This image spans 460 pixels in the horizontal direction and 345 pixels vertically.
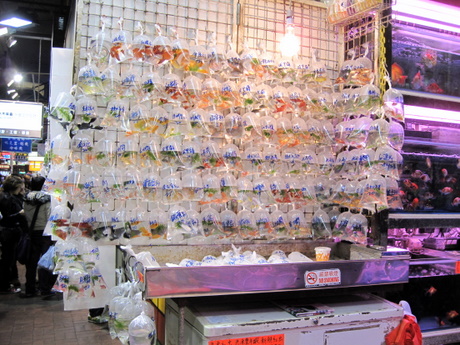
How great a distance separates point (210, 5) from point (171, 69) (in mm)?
737

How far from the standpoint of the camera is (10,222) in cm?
577

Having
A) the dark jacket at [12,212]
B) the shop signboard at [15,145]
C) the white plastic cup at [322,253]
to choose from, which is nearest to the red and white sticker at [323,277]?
the white plastic cup at [322,253]

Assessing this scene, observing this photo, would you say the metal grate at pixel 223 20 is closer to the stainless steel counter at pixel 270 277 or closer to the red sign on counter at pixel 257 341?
the stainless steel counter at pixel 270 277

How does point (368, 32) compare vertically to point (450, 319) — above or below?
above

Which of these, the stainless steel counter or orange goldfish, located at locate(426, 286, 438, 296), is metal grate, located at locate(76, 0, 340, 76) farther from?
orange goldfish, located at locate(426, 286, 438, 296)

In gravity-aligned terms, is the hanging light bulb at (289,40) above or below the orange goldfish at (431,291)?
above

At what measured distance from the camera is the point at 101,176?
2.69 m

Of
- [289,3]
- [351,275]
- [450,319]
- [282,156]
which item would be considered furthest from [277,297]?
[289,3]

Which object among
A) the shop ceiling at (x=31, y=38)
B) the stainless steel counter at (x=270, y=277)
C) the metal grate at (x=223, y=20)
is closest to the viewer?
the stainless steel counter at (x=270, y=277)

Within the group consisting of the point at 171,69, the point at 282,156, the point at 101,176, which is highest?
the point at 171,69

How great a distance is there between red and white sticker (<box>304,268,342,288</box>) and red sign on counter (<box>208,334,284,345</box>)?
13.9 inches

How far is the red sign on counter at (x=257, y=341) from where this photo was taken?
2.15 m

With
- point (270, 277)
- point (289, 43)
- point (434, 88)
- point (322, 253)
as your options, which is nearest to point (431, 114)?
point (434, 88)

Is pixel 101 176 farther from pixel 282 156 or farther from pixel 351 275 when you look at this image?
pixel 351 275
